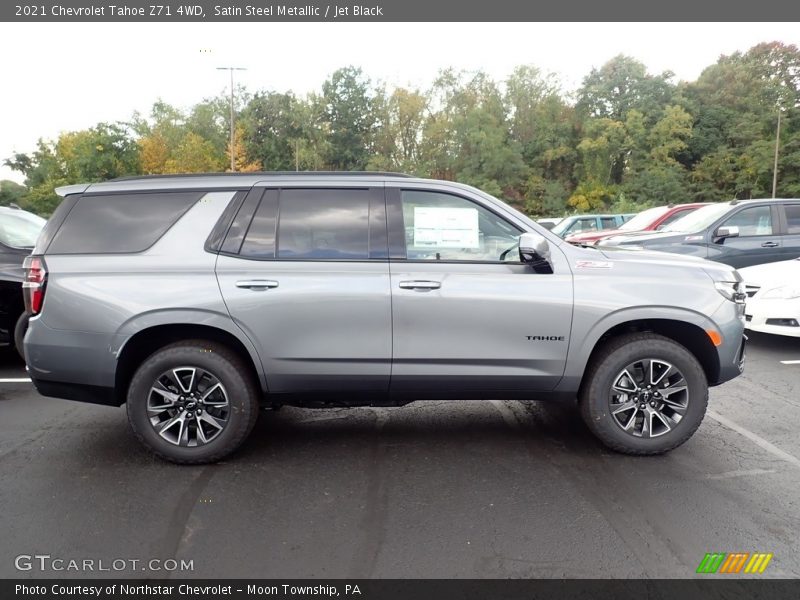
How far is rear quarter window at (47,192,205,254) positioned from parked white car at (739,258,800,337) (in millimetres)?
6279

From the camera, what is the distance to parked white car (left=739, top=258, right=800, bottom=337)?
269 inches

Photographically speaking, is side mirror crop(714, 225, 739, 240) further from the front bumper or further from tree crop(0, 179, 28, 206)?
tree crop(0, 179, 28, 206)

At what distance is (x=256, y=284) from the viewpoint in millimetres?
3883

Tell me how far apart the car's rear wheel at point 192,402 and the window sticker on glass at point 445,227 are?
59.8 inches

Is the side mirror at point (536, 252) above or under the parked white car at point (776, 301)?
above

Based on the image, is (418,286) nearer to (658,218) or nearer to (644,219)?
(658,218)

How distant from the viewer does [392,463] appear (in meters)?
4.05

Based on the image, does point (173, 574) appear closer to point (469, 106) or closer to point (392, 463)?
point (392, 463)

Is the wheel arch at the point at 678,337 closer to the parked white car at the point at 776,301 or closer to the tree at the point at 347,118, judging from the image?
the parked white car at the point at 776,301

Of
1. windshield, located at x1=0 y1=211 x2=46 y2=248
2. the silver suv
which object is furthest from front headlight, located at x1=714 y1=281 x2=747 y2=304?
windshield, located at x1=0 y1=211 x2=46 y2=248

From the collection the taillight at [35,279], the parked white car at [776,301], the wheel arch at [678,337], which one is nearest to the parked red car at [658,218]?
the parked white car at [776,301]

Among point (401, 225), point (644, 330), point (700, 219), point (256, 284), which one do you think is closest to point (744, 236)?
point (700, 219)

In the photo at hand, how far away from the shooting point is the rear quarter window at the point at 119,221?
4.00 m

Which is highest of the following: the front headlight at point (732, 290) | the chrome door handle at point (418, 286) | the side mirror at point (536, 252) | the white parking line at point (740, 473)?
the side mirror at point (536, 252)
